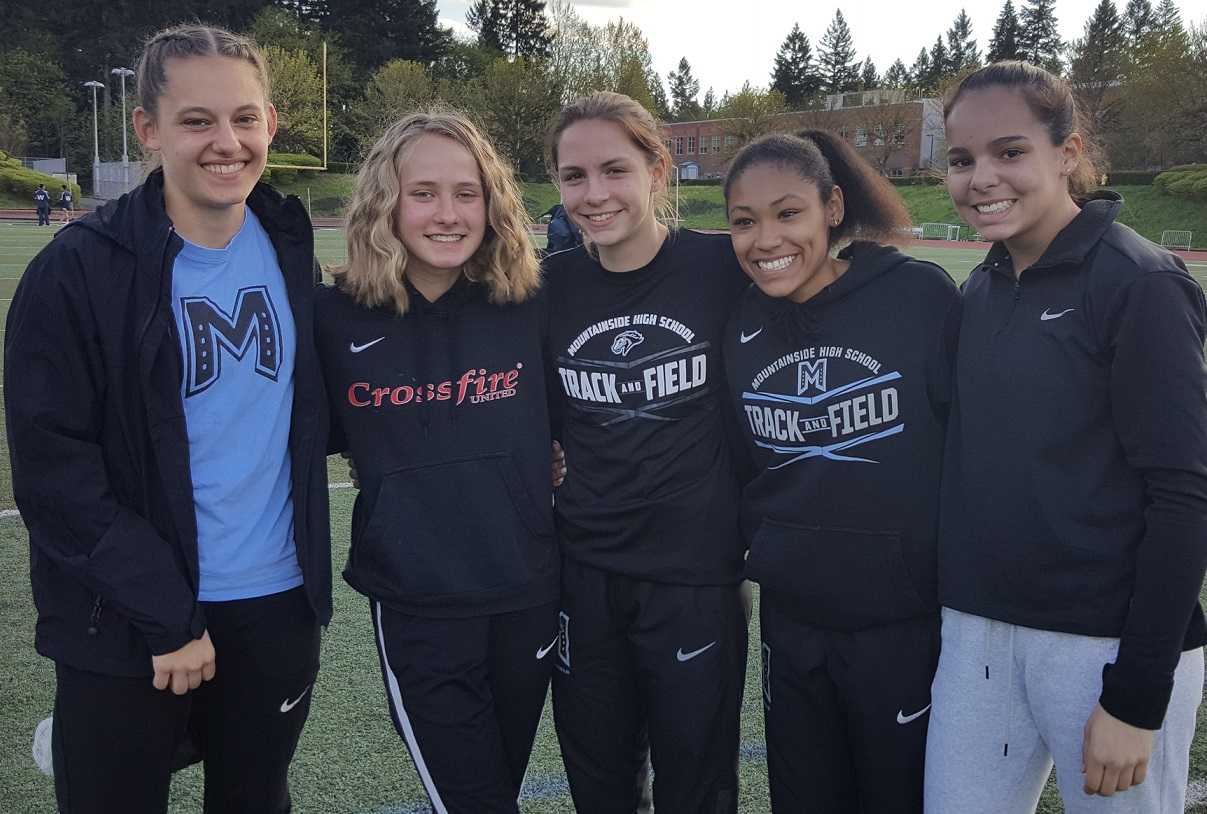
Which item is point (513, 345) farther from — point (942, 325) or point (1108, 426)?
point (1108, 426)

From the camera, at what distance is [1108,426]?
177 cm

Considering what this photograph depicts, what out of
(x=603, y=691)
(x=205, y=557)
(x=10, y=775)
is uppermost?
(x=205, y=557)

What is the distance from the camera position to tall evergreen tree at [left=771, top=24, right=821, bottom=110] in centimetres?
8725

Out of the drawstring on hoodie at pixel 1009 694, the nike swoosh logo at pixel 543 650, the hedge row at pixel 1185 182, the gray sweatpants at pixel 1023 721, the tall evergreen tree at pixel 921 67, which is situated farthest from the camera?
the tall evergreen tree at pixel 921 67

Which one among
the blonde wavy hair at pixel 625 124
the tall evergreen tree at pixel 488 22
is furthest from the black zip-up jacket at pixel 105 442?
the tall evergreen tree at pixel 488 22

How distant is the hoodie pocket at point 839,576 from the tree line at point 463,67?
3907 cm

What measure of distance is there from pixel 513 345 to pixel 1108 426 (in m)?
1.32

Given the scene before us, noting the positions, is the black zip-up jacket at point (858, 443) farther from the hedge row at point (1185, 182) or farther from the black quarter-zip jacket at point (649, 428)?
the hedge row at point (1185, 182)

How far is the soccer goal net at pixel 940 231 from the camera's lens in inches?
1432

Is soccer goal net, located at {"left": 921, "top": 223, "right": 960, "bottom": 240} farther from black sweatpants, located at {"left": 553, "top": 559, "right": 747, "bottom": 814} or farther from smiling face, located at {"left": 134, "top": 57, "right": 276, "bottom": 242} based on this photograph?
smiling face, located at {"left": 134, "top": 57, "right": 276, "bottom": 242}

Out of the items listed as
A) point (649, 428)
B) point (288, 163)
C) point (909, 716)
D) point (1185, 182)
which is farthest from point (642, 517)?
point (288, 163)

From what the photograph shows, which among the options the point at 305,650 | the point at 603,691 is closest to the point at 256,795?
the point at 305,650

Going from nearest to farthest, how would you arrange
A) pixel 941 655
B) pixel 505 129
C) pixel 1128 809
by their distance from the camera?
1. pixel 1128 809
2. pixel 941 655
3. pixel 505 129

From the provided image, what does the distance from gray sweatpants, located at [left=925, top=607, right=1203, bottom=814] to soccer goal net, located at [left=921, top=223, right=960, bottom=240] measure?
121 ft
